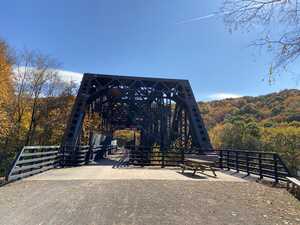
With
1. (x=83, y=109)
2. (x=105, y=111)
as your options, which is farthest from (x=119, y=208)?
(x=105, y=111)

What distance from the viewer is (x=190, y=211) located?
14.9ft

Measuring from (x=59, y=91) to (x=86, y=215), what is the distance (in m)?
18.8

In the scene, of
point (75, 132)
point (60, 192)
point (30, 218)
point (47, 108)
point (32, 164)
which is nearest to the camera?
point (30, 218)

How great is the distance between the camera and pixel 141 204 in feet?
16.2

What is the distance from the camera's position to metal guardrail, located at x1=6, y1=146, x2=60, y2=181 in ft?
25.2

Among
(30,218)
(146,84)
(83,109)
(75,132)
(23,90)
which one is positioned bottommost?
(30,218)

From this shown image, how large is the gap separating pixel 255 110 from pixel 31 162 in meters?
78.0

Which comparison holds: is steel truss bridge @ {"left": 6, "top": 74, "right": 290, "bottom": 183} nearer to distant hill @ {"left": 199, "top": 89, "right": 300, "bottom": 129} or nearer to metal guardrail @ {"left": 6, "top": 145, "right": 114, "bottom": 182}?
metal guardrail @ {"left": 6, "top": 145, "right": 114, "bottom": 182}

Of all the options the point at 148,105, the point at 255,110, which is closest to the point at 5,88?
the point at 148,105

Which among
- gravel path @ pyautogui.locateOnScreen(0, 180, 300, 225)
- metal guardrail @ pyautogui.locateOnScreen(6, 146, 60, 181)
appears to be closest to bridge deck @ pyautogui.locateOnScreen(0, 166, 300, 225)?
gravel path @ pyautogui.locateOnScreen(0, 180, 300, 225)

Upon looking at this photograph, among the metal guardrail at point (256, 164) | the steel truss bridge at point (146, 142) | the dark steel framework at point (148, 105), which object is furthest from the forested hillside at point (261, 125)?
the dark steel framework at point (148, 105)

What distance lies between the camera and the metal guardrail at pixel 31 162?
7.69 metres

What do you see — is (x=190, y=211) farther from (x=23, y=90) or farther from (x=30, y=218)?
(x=23, y=90)

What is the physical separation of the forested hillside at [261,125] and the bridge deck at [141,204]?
9.23 metres
